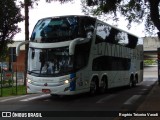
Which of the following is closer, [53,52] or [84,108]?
[84,108]

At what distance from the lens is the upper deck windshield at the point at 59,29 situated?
19156mm

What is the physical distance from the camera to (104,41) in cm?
2273

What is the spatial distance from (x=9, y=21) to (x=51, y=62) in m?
13.3

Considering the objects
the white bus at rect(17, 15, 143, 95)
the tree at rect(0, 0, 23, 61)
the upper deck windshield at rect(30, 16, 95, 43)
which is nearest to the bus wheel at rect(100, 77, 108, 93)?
the white bus at rect(17, 15, 143, 95)

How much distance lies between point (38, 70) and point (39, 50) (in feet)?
3.07

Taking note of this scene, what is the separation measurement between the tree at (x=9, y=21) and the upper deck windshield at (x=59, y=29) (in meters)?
9.11

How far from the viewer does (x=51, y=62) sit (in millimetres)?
18938

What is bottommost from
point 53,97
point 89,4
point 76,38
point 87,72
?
point 53,97

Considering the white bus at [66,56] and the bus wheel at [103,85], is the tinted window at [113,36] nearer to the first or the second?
the white bus at [66,56]

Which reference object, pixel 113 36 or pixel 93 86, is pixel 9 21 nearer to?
pixel 113 36

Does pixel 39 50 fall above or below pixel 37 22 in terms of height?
below

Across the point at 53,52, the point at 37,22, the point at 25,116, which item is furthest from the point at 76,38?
the point at 25,116

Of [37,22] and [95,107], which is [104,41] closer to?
[37,22]

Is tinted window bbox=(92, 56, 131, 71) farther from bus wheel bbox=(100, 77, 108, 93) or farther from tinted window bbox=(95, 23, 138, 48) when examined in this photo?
tinted window bbox=(95, 23, 138, 48)
